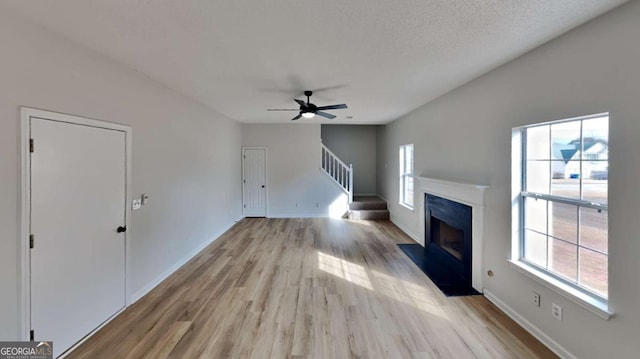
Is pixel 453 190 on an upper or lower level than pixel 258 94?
lower

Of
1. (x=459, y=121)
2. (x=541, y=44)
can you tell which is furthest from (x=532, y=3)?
(x=459, y=121)

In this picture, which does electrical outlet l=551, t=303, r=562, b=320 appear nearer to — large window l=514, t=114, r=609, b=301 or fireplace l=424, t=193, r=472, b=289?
large window l=514, t=114, r=609, b=301

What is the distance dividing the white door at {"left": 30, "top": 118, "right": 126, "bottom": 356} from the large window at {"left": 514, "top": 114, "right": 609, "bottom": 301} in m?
4.28

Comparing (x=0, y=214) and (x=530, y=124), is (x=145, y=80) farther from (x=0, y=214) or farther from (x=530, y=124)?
(x=530, y=124)

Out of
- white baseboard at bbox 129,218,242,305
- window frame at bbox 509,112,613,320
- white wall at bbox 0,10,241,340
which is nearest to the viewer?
white wall at bbox 0,10,241,340

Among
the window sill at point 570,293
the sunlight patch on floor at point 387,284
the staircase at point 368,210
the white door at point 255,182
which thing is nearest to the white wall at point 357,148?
the staircase at point 368,210

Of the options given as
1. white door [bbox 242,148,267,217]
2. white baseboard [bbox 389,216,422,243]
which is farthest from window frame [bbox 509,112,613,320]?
white door [bbox 242,148,267,217]

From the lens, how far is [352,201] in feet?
26.0

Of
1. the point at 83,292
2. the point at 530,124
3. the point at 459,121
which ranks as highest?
the point at 459,121

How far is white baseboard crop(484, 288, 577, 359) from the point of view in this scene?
7.25 feet

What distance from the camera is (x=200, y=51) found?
2594 mm

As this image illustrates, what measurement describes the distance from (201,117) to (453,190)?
177 inches

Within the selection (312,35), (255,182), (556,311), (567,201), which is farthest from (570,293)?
(255,182)

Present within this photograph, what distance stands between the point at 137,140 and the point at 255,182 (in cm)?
469
